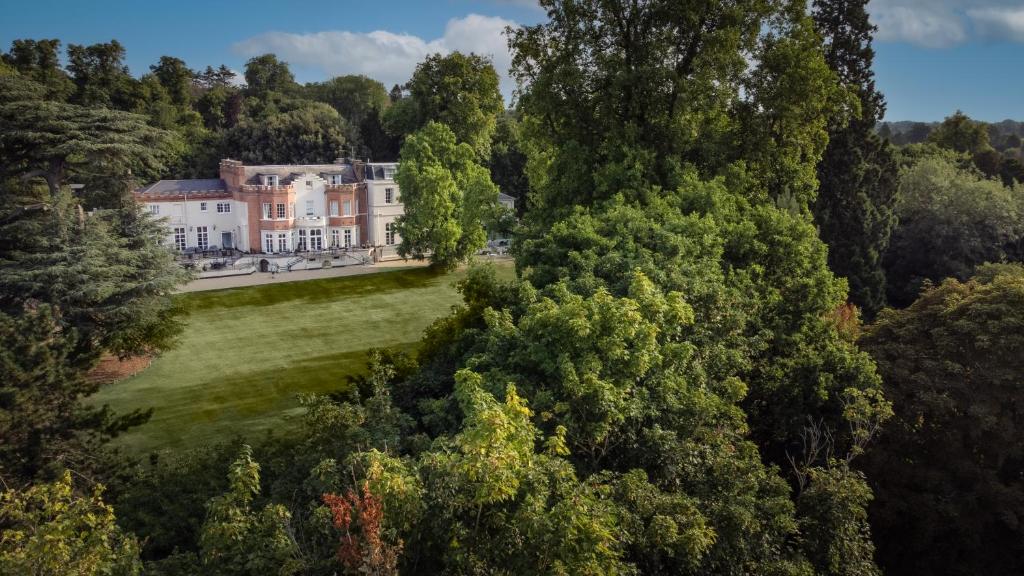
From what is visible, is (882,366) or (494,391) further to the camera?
(882,366)

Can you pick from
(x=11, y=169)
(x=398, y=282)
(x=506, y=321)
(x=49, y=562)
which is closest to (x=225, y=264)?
(x=398, y=282)

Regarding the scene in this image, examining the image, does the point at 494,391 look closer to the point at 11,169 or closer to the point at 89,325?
the point at 89,325

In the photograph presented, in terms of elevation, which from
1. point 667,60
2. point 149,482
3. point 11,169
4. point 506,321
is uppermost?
point 667,60

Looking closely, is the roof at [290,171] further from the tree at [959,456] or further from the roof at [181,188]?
the tree at [959,456]

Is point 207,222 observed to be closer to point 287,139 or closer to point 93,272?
point 287,139

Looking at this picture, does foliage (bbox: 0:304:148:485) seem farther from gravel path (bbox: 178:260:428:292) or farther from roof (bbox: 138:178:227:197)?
roof (bbox: 138:178:227:197)

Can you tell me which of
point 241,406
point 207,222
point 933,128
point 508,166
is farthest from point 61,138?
point 933,128
